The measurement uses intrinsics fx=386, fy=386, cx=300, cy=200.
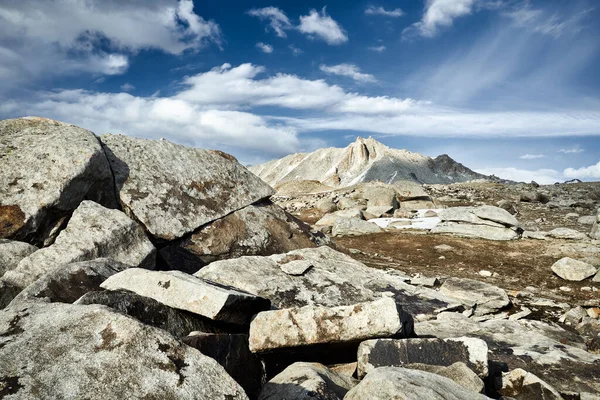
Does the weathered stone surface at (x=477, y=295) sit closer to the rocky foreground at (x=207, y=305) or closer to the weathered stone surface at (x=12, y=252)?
the rocky foreground at (x=207, y=305)

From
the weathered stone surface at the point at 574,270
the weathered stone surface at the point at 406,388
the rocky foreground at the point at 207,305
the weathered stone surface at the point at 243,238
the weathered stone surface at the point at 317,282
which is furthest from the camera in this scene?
the weathered stone surface at the point at 574,270

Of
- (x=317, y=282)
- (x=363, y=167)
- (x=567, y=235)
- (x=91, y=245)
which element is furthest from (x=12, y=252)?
(x=363, y=167)

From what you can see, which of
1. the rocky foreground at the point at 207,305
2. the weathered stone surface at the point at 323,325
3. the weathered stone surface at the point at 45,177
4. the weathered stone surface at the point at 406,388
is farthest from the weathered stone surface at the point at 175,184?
the weathered stone surface at the point at 406,388

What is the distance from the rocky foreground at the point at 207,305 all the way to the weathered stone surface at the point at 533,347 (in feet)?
0.10

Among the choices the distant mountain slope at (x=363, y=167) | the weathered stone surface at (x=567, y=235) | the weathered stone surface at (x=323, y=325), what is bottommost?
the weathered stone surface at (x=567, y=235)

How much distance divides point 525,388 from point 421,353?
1.24 m

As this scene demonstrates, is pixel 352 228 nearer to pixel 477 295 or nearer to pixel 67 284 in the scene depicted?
pixel 477 295

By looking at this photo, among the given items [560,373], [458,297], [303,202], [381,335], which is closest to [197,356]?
[381,335]

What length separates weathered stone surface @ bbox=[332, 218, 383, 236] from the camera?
2080 cm

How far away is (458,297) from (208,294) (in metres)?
6.85

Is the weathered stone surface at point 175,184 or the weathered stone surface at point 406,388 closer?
the weathered stone surface at point 406,388

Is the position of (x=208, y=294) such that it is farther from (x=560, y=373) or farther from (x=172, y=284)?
(x=560, y=373)

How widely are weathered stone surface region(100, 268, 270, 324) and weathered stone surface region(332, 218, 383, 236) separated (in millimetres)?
16475

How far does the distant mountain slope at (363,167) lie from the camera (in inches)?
4916
